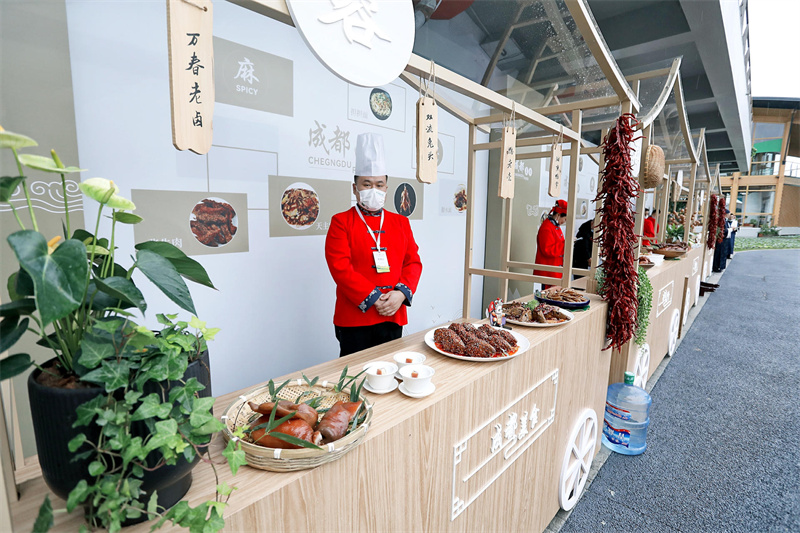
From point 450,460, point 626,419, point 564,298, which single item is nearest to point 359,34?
point 450,460

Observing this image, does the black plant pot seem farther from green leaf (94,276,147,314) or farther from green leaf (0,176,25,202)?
green leaf (0,176,25,202)

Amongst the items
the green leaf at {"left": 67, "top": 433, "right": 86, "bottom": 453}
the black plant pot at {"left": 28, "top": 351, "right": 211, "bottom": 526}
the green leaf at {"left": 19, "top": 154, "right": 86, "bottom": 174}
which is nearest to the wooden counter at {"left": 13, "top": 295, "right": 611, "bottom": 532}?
the black plant pot at {"left": 28, "top": 351, "right": 211, "bottom": 526}

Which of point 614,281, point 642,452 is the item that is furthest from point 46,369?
point 642,452

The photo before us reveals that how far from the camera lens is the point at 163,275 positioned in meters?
0.61

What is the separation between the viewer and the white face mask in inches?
89.0

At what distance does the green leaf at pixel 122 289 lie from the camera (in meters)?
0.56

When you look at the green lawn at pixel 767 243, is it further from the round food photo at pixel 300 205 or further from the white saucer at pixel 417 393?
the white saucer at pixel 417 393

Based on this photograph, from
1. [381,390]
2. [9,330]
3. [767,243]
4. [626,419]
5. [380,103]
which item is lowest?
[626,419]

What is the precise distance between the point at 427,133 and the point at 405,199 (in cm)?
230

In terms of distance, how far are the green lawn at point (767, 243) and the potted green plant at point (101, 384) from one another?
997 inches

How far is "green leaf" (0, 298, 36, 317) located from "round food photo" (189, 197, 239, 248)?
1950 millimetres

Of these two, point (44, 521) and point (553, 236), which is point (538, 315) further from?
point (553, 236)

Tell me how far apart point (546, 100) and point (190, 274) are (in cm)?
280

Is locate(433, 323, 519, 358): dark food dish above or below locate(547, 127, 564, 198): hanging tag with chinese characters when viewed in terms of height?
below
